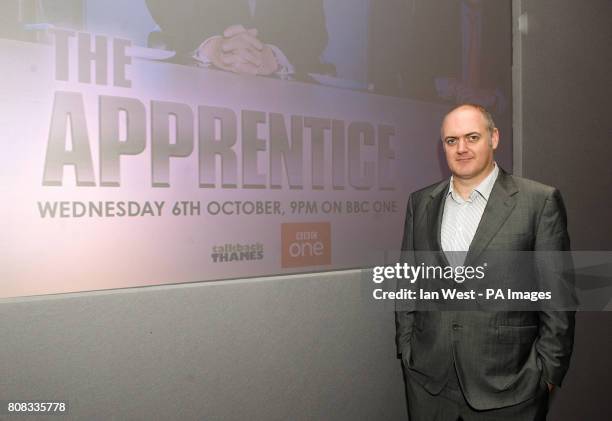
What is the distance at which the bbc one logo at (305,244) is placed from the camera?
183 centimetres

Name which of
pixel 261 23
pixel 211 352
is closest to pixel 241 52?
pixel 261 23

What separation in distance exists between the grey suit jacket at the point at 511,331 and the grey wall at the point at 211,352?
0.52 m

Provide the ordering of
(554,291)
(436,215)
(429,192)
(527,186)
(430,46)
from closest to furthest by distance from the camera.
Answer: (554,291)
(527,186)
(436,215)
(429,192)
(430,46)

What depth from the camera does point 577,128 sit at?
2.78 metres

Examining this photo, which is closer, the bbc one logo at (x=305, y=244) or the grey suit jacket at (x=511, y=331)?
the grey suit jacket at (x=511, y=331)

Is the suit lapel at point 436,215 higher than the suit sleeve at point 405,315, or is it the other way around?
the suit lapel at point 436,215

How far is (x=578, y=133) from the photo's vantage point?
2779 mm

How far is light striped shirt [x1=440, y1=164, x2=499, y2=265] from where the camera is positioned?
165 cm

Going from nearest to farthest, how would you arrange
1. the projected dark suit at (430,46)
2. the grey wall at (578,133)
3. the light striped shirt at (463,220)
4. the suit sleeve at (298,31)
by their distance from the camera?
the light striped shirt at (463,220), the suit sleeve at (298,31), the projected dark suit at (430,46), the grey wall at (578,133)

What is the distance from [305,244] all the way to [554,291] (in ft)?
3.14

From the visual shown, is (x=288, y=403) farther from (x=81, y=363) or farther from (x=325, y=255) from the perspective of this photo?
(x=81, y=363)

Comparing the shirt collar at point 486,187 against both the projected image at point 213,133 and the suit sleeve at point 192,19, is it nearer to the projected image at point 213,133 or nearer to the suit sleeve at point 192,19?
the projected image at point 213,133

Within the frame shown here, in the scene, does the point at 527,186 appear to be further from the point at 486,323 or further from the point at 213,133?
the point at 213,133

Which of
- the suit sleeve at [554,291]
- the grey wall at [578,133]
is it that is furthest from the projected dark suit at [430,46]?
the suit sleeve at [554,291]
